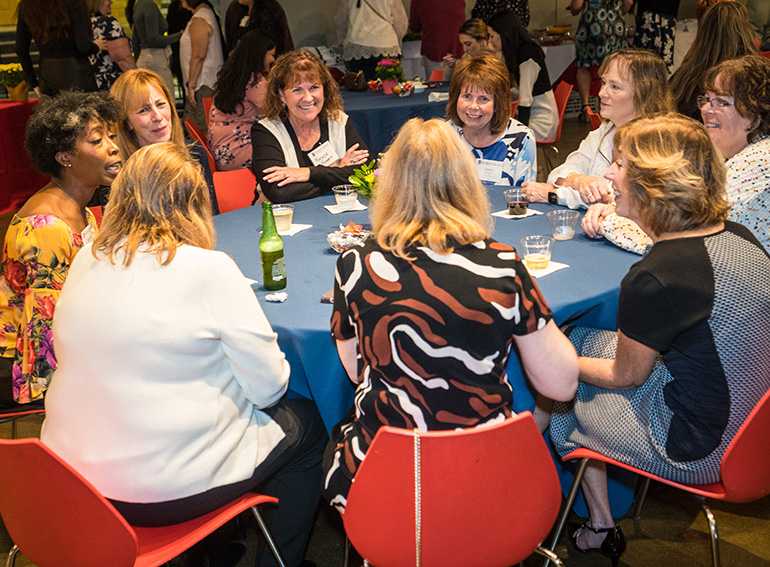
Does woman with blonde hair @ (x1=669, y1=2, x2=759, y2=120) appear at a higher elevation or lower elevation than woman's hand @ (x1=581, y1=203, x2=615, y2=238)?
higher

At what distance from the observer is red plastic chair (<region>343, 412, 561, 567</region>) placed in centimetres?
124

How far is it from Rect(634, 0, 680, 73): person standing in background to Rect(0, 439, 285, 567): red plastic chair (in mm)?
7951

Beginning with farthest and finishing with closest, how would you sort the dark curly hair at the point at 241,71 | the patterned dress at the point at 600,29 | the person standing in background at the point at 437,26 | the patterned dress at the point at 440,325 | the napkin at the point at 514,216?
the patterned dress at the point at 600,29, the person standing in background at the point at 437,26, the dark curly hair at the point at 241,71, the napkin at the point at 514,216, the patterned dress at the point at 440,325

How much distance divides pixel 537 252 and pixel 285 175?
58.3 inches

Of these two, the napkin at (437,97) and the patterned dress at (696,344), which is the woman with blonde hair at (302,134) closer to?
the patterned dress at (696,344)

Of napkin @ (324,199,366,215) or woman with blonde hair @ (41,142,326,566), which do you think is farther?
napkin @ (324,199,366,215)

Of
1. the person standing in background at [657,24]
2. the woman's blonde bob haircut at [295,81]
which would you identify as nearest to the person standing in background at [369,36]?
the person standing in background at [657,24]

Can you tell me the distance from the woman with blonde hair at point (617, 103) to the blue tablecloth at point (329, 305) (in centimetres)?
32

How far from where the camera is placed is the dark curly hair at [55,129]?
7.97 ft

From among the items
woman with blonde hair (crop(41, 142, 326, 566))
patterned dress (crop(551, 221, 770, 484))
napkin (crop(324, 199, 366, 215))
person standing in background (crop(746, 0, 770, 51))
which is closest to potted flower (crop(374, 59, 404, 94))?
napkin (crop(324, 199, 366, 215))

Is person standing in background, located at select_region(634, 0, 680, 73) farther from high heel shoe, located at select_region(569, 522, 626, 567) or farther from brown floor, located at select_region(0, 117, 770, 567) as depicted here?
high heel shoe, located at select_region(569, 522, 626, 567)

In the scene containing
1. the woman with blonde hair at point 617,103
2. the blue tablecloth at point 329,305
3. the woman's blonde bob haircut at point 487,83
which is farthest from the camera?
the woman's blonde bob haircut at point 487,83

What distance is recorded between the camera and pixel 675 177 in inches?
64.7

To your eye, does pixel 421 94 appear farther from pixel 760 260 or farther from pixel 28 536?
pixel 28 536
